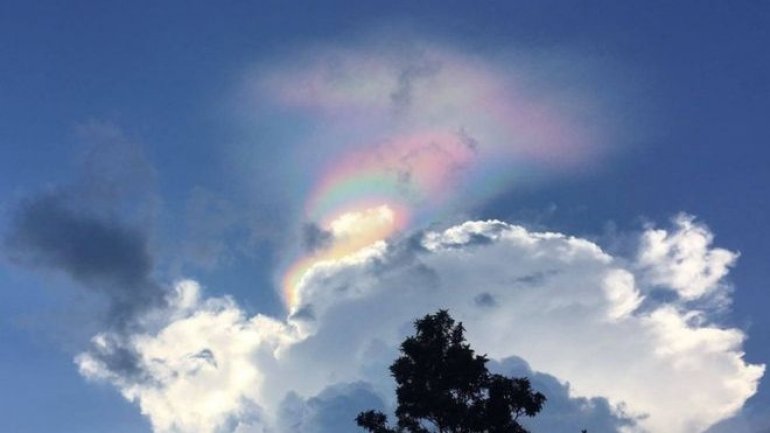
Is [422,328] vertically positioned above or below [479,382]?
above

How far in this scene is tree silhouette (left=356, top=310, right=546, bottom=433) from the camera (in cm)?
5528

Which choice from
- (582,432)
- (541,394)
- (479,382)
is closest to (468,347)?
(479,382)

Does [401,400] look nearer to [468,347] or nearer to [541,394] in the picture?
[468,347]

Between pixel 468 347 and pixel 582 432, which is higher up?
pixel 468 347

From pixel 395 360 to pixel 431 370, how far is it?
9.99ft

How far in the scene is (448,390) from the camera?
5672cm

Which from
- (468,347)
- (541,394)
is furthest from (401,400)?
(541,394)

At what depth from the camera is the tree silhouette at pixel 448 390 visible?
5528 cm

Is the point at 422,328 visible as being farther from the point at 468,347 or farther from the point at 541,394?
the point at 541,394

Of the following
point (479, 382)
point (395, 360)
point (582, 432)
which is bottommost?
point (582, 432)

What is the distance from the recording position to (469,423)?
54.8 m

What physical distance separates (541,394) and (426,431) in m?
8.97

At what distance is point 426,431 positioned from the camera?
56312 mm

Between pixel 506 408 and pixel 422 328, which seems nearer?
pixel 506 408
